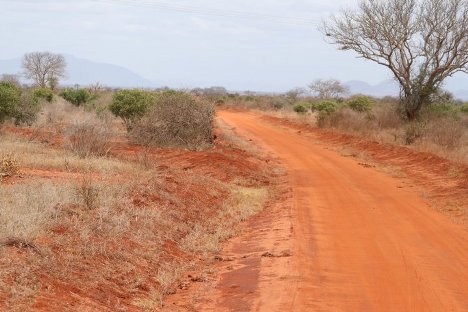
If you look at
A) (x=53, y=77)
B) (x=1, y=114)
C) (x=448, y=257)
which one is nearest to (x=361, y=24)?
(x=1, y=114)

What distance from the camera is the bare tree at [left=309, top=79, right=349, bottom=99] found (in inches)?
3750

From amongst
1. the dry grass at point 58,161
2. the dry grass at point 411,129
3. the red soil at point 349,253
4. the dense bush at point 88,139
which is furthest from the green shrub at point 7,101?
the dry grass at point 411,129

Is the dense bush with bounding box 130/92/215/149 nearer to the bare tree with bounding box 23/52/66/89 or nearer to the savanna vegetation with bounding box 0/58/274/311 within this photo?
the savanna vegetation with bounding box 0/58/274/311

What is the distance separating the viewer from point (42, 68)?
75.7 m

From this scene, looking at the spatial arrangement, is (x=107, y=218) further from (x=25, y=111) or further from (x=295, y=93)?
(x=295, y=93)

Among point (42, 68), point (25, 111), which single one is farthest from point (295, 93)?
point (25, 111)

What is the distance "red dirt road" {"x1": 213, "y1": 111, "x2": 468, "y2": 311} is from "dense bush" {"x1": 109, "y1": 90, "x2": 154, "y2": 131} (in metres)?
10.9

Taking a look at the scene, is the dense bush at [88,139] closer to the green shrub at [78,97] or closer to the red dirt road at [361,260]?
the red dirt road at [361,260]

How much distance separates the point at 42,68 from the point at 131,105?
186 feet

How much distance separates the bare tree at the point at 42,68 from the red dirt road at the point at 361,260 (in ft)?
217

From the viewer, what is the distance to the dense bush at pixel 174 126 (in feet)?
71.2

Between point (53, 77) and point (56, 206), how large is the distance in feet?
225

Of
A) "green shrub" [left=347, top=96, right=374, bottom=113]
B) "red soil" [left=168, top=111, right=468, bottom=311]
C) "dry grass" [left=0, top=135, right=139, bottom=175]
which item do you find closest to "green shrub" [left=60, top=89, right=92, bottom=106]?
"green shrub" [left=347, top=96, right=374, bottom=113]

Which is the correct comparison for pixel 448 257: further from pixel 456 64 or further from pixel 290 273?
pixel 456 64
